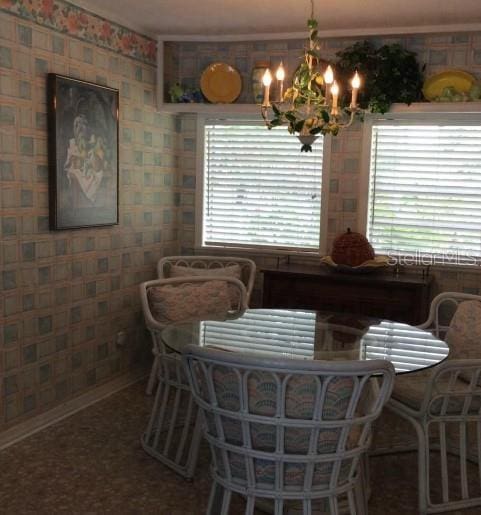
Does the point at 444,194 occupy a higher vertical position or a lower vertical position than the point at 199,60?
lower

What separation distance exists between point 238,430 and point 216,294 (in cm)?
153

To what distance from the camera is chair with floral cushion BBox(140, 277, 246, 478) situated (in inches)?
125

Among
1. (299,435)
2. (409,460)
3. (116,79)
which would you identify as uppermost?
(116,79)

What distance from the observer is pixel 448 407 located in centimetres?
279

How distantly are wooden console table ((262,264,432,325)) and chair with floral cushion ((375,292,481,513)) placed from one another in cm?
46

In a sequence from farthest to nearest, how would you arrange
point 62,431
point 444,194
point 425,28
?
point 444,194
point 425,28
point 62,431

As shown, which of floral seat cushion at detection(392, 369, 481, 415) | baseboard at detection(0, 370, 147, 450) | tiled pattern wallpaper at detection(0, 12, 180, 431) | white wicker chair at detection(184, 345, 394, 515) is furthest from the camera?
baseboard at detection(0, 370, 147, 450)

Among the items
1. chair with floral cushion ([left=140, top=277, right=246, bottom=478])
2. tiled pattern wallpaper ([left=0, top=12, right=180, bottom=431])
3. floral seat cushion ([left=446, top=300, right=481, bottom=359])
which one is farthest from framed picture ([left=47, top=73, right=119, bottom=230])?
floral seat cushion ([left=446, top=300, right=481, bottom=359])

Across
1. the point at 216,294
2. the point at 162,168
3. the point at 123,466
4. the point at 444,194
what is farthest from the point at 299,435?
the point at 162,168

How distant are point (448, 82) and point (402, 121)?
40cm

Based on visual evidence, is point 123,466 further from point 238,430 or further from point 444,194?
point 444,194

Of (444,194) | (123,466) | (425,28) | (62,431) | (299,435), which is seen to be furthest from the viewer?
(444,194)

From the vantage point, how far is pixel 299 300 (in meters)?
4.19

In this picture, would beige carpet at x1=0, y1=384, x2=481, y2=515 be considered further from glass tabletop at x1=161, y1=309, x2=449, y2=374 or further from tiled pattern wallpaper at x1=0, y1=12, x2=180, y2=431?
glass tabletop at x1=161, y1=309, x2=449, y2=374
